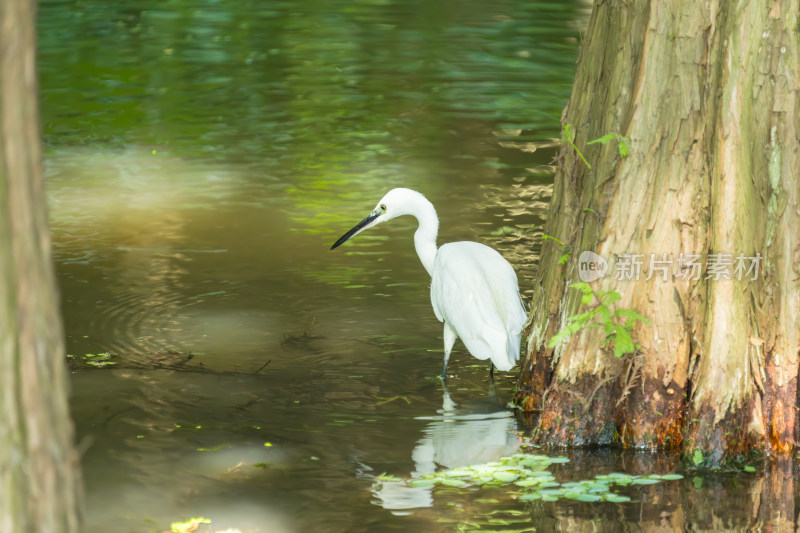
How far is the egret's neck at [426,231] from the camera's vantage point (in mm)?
7363

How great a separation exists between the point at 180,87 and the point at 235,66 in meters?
1.71

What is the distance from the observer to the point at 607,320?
5254 mm

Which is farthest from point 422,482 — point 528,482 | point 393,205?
point 393,205

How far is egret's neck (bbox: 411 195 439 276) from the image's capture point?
24.2 ft

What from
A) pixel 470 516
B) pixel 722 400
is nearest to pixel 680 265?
pixel 722 400

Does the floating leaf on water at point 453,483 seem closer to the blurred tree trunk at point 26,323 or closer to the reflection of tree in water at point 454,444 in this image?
the reflection of tree in water at point 454,444

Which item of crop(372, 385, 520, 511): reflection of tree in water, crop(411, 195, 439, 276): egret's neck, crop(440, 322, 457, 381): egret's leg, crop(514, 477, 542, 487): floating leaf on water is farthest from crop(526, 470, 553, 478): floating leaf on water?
crop(411, 195, 439, 276): egret's neck

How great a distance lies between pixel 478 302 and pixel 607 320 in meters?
1.44

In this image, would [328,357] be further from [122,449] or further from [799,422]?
[799,422]

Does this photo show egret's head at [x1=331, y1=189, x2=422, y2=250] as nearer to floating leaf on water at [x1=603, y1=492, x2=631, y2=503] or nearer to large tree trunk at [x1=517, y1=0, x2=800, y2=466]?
large tree trunk at [x1=517, y1=0, x2=800, y2=466]

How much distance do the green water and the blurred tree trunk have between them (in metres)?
0.73

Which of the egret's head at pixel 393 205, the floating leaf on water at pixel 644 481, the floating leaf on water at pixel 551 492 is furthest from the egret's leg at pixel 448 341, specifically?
the floating leaf on water at pixel 644 481

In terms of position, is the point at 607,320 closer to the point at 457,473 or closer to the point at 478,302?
the point at 457,473

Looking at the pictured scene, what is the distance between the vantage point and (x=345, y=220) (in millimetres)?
10023
